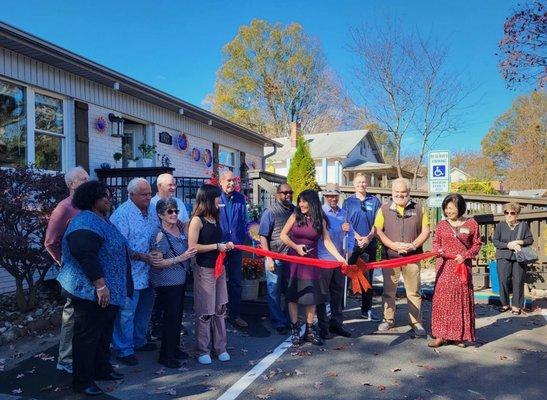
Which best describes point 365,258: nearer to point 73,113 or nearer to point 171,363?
point 171,363

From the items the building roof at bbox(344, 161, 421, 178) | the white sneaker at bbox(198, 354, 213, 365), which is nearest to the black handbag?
the white sneaker at bbox(198, 354, 213, 365)

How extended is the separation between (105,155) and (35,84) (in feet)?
7.18

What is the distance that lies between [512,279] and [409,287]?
95.0 inches

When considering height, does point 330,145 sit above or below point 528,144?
below

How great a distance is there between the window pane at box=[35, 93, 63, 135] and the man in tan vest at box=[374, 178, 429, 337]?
19.7ft

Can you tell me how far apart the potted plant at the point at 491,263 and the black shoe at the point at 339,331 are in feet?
11.5

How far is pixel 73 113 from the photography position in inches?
351

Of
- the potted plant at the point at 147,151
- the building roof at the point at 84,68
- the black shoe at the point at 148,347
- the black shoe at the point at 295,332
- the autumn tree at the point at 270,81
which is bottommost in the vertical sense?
the black shoe at the point at 148,347

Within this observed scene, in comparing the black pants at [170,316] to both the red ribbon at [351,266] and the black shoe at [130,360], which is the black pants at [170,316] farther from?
the red ribbon at [351,266]

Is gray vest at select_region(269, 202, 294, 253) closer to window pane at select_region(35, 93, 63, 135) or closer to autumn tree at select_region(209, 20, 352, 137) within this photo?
window pane at select_region(35, 93, 63, 135)

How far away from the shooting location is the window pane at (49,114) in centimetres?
827

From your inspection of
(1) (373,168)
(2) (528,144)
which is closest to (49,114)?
(1) (373,168)

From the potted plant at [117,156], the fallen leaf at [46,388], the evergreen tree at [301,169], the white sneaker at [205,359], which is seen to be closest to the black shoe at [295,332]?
the white sneaker at [205,359]

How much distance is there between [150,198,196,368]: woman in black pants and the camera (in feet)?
15.3
